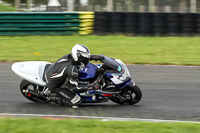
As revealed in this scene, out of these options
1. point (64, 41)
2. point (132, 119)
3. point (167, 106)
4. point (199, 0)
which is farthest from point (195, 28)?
point (132, 119)

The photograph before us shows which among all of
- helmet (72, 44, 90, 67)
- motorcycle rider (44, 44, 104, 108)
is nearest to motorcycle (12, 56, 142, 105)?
motorcycle rider (44, 44, 104, 108)

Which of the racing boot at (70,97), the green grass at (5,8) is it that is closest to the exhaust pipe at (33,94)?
the racing boot at (70,97)

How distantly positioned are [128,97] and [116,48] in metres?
6.77

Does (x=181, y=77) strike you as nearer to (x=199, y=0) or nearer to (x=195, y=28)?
(x=195, y=28)

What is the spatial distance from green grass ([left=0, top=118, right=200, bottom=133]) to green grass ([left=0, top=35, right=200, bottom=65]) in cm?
622

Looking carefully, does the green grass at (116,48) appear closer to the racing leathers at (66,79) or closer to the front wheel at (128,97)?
the front wheel at (128,97)

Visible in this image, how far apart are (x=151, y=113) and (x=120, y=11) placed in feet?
32.6

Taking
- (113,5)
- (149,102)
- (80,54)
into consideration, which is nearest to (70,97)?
(80,54)

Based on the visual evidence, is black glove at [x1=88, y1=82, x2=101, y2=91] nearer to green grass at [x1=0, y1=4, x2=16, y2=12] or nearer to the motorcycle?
the motorcycle

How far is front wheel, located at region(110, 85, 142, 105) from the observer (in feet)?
25.4

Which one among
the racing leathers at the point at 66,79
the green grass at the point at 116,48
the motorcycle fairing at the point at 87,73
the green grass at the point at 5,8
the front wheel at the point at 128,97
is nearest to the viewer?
the racing leathers at the point at 66,79

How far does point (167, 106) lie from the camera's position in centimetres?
793

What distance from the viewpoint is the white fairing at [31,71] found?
7.77 meters

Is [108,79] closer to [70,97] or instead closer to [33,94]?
[70,97]
